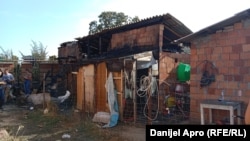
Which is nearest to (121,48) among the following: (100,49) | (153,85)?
(100,49)

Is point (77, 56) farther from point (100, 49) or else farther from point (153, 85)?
point (153, 85)

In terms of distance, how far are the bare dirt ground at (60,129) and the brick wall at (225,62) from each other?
2.28m

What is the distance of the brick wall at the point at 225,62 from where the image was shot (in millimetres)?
7332

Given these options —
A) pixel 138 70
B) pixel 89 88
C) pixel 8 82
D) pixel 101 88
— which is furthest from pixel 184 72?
pixel 8 82

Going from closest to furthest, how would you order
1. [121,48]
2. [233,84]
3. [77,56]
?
[233,84], [121,48], [77,56]

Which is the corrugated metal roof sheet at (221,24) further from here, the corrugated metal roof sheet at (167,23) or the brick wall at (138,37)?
the brick wall at (138,37)

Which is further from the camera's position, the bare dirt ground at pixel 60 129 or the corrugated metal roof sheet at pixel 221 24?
the bare dirt ground at pixel 60 129

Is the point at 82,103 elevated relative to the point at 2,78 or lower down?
lower down

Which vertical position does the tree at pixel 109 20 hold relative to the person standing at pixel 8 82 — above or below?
above

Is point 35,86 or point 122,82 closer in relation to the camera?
point 122,82

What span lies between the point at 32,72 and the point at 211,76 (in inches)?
484

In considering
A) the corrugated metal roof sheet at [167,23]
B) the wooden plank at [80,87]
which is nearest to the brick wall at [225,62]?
the corrugated metal roof sheet at [167,23]

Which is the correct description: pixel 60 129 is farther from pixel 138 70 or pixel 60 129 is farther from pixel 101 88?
pixel 138 70

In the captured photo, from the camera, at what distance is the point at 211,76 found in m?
8.09
